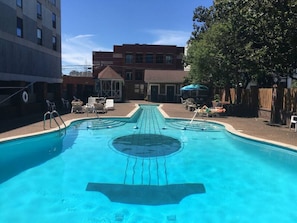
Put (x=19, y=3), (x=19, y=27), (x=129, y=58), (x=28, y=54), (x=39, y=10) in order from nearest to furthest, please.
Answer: (x=19, y=3), (x=19, y=27), (x=28, y=54), (x=39, y=10), (x=129, y=58)

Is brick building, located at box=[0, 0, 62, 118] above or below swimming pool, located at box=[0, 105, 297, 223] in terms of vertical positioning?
above

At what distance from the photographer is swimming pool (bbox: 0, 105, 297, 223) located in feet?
17.7

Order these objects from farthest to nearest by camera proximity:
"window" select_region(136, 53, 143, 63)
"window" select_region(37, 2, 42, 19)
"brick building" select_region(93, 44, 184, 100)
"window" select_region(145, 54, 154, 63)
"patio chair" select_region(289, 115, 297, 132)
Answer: "window" select_region(145, 54, 154, 63)
"window" select_region(136, 53, 143, 63)
"brick building" select_region(93, 44, 184, 100)
"window" select_region(37, 2, 42, 19)
"patio chair" select_region(289, 115, 297, 132)

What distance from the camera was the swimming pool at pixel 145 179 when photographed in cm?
539

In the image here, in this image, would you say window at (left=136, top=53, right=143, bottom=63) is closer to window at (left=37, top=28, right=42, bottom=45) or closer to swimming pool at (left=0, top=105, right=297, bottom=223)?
window at (left=37, top=28, right=42, bottom=45)

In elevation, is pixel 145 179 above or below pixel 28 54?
below

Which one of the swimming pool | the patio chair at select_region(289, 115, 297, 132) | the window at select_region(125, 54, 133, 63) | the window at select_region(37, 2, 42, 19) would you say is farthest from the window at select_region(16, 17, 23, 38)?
the window at select_region(125, 54, 133, 63)

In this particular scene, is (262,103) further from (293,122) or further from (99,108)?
(99,108)

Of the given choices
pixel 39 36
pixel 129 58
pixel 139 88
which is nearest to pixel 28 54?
pixel 39 36

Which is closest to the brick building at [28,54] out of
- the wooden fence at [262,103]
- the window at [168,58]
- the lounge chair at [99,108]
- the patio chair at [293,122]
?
the lounge chair at [99,108]

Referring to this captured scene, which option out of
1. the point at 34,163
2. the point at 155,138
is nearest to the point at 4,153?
the point at 34,163

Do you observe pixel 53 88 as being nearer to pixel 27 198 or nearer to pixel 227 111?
pixel 227 111

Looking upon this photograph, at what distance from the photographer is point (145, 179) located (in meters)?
7.17

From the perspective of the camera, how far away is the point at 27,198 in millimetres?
5914
